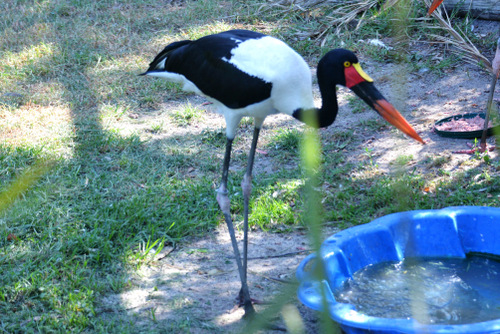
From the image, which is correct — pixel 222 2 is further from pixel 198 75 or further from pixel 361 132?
pixel 198 75

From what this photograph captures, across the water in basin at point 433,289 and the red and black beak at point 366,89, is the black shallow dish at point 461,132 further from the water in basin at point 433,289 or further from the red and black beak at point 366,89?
the red and black beak at point 366,89

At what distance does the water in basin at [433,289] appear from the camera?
2.65 meters

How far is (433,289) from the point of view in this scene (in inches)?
113

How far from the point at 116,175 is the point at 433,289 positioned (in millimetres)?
2236

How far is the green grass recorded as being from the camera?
3012mm

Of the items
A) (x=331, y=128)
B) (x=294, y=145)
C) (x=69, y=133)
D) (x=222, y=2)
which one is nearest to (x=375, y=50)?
(x=331, y=128)

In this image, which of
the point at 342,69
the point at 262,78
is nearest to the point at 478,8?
the point at 342,69

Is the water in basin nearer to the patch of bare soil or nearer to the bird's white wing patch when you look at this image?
the patch of bare soil

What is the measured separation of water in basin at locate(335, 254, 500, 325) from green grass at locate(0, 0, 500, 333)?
38cm

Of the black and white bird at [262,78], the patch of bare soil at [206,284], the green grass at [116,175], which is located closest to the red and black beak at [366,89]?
the black and white bird at [262,78]

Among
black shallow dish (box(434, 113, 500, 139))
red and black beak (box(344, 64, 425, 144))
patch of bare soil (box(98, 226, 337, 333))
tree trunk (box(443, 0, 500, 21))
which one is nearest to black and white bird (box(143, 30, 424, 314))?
red and black beak (box(344, 64, 425, 144))

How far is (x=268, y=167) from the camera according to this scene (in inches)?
171

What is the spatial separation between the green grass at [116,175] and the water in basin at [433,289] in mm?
382

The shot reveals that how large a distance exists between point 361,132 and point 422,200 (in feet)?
3.86
